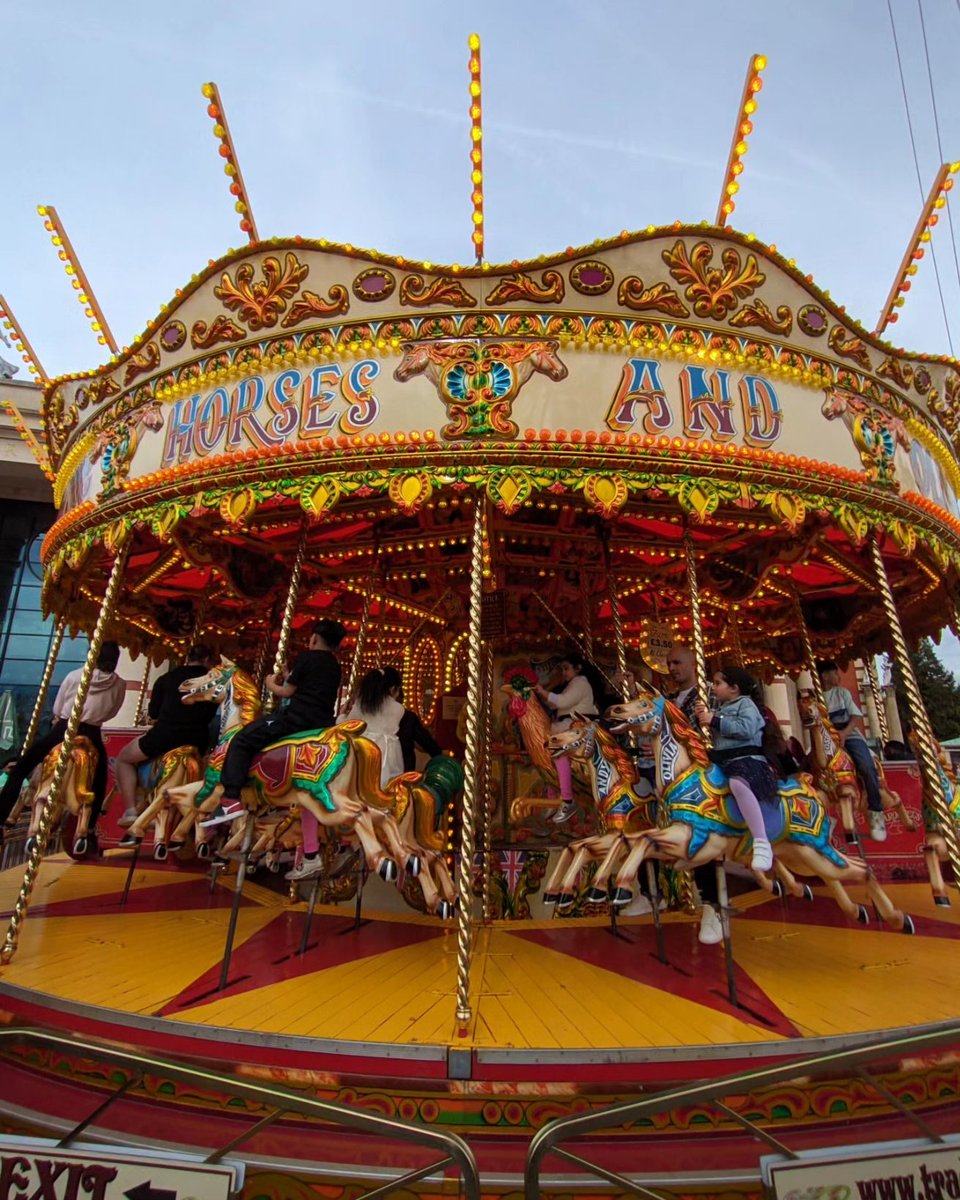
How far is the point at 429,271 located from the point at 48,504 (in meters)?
19.5

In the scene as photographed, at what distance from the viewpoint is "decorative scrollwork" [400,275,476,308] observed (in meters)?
4.76

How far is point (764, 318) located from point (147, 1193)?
5773 millimetres

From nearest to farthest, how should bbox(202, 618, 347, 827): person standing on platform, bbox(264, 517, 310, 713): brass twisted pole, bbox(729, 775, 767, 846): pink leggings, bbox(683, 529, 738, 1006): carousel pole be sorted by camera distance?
bbox(683, 529, 738, 1006): carousel pole, bbox(729, 775, 767, 846): pink leggings, bbox(202, 618, 347, 827): person standing on platform, bbox(264, 517, 310, 713): brass twisted pole

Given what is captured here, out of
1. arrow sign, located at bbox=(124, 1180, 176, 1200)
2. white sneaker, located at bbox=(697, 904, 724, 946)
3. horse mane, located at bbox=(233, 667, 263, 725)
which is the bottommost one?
arrow sign, located at bbox=(124, 1180, 176, 1200)

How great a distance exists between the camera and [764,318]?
16.4 ft

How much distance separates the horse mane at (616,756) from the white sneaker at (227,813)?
102 inches

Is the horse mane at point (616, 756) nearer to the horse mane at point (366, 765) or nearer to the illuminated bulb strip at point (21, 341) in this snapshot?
the horse mane at point (366, 765)

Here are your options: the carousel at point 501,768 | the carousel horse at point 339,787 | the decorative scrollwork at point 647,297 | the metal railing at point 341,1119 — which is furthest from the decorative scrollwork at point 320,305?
the metal railing at point 341,1119

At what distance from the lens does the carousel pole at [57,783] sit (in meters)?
4.28

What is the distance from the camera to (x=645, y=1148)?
2.85 meters

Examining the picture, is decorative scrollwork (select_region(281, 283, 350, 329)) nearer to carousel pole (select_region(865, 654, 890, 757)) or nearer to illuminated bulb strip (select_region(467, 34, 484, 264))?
illuminated bulb strip (select_region(467, 34, 484, 264))

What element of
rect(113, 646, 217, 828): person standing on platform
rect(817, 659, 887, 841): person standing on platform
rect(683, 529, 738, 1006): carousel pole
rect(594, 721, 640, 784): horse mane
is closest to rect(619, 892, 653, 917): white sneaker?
rect(683, 529, 738, 1006): carousel pole

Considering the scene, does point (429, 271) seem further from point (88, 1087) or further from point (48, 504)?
point (48, 504)

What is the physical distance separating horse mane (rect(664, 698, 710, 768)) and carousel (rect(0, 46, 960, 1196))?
2 centimetres
